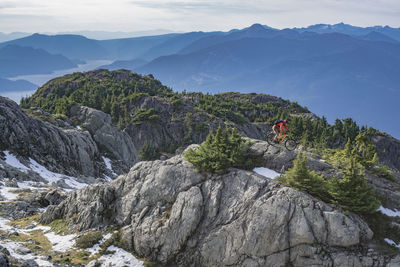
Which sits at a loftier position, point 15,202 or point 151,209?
point 151,209

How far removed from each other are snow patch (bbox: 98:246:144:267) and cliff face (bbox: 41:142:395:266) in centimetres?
66

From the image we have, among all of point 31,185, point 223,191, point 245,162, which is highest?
point 245,162

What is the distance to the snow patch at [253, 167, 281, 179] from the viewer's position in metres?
24.4

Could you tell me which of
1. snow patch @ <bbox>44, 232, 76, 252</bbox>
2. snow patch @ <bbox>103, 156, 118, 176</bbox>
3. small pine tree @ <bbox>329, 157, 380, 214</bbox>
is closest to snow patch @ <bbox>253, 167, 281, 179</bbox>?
small pine tree @ <bbox>329, 157, 380, 214</bbox>

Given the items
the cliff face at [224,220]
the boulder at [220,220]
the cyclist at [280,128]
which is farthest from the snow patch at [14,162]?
the cyclist at [280,128]

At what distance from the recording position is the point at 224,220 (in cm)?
2180

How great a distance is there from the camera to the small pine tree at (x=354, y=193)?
20.5 m

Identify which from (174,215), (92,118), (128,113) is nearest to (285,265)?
(174,215)

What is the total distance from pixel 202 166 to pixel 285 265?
9831 millimetres

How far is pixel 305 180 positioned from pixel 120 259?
1513 cm

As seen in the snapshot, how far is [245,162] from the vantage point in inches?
1008

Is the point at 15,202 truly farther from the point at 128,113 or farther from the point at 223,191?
the point at 128,113

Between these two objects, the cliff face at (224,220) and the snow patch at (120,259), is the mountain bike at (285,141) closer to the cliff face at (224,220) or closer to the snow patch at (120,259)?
the cliff face at (224,220)

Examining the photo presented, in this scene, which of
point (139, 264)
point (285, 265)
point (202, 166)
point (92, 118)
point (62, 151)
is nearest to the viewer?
point (285, 265)
